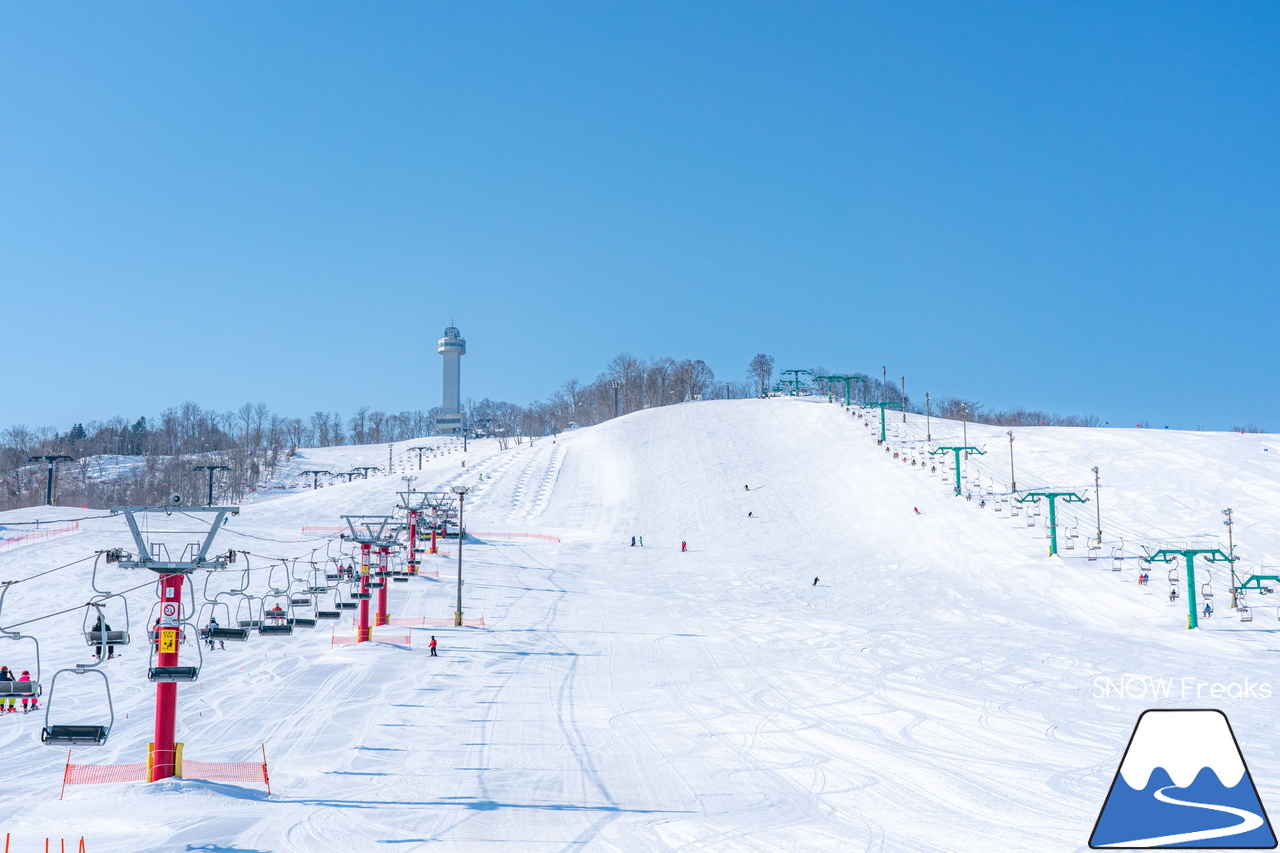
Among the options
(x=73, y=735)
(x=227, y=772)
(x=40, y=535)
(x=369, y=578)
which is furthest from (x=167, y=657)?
(x=40, y=535)

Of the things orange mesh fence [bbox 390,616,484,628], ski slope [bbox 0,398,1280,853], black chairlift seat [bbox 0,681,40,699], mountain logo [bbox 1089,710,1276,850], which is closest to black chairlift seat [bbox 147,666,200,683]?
black chairlift seat [bbox 0,681,40,699]

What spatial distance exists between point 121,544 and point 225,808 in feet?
141

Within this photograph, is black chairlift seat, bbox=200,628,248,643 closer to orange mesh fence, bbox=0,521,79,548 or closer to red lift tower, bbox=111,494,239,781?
red lift tower, bbox=111,494,239,781

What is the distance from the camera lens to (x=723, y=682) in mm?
24016

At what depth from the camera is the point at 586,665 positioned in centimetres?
2678

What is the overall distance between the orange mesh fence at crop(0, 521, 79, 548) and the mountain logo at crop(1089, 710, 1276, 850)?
180 feet

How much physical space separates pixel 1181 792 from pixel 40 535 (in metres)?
58.0

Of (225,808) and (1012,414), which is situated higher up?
(1012,414)

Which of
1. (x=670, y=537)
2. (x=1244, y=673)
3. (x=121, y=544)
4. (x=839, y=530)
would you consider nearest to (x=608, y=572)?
(x=670, y=537)

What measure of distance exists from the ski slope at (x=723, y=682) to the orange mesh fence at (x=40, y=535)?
174 centimetres

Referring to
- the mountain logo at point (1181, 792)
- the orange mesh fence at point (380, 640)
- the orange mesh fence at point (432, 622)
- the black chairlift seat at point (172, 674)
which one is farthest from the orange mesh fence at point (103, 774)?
the orange mesh fence at point (432, 622)

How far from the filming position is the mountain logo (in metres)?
6.43

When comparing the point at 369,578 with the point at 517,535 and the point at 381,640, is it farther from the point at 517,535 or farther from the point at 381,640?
the point at 517,535

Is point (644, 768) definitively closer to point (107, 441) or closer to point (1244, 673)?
point (1244, 673)
